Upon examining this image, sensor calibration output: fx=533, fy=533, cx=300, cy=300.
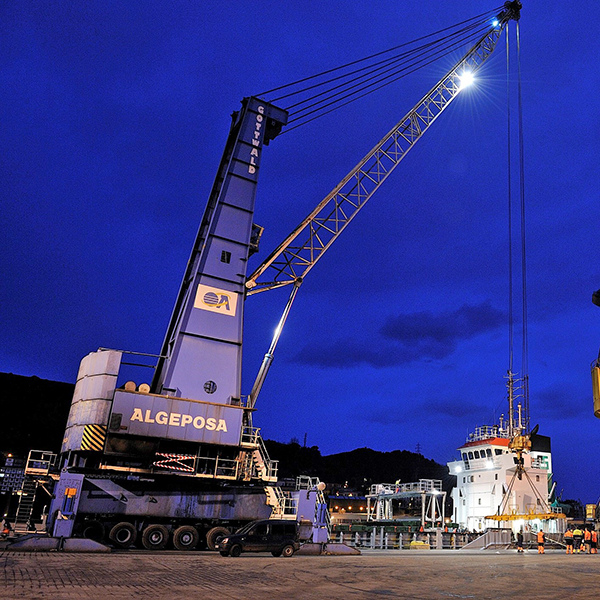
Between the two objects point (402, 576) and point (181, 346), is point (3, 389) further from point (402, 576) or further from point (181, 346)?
point (402, 576)

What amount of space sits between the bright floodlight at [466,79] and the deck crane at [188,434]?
22.9 metres

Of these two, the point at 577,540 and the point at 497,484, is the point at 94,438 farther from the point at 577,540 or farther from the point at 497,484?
the point at 497,484

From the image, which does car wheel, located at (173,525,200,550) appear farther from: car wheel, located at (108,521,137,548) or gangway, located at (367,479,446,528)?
gangway, located at (367,479,446,528)

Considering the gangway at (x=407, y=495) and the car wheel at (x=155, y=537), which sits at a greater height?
the gangway at (x=407, y=495)

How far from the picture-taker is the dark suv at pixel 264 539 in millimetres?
20641

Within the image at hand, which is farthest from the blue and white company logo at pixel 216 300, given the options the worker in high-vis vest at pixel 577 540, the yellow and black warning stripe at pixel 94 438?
the worker in high-vis vest at pixel 577 540

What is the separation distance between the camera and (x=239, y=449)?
25.5 m

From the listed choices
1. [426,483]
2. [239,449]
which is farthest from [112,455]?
[426,483]

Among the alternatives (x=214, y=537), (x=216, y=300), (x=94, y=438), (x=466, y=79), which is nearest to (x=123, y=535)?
(x=214, y=537)

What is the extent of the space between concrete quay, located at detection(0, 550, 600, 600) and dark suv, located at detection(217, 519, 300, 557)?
111 centimetres

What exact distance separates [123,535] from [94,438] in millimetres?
4122

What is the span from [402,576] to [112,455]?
1310cm

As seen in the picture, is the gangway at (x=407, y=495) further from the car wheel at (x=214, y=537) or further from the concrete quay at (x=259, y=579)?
the concrete quay at (x=259, y=579)

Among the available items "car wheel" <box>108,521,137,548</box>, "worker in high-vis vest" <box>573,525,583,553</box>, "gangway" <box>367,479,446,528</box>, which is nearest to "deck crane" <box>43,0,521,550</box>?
"car wheel" <box>108,521,137,548</box>
